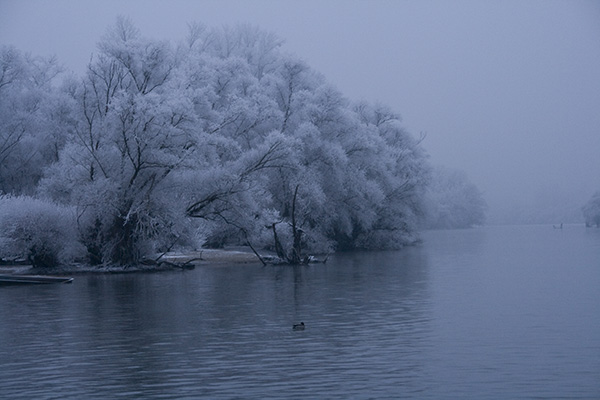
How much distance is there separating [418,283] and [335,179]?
26957mm

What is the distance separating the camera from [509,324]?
2081 centimetres

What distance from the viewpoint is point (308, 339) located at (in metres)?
19.0

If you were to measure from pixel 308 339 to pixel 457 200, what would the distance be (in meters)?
124

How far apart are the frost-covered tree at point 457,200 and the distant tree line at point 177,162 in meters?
68.3

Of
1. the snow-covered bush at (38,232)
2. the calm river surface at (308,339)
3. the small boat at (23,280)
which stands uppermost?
the snow-covered bush at (38,232)

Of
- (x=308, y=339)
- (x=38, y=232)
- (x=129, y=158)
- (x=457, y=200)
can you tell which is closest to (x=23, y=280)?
(x=38, y=232)

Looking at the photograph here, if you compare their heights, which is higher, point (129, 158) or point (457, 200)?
point (457, 200)

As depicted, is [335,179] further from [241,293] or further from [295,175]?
[241,293]

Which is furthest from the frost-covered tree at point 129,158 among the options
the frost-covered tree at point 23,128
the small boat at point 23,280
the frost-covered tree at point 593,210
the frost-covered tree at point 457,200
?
the frost-covered tree at point 457,200

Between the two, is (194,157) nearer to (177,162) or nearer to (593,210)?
(177,162)

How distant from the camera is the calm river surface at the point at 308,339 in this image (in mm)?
14078

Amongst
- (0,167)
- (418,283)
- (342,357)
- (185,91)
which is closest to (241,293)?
(418,283)

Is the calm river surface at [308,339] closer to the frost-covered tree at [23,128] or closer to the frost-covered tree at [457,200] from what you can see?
the frost-covered tree at [23,128]

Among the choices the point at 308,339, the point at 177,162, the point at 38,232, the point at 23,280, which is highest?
the point at 177,162
